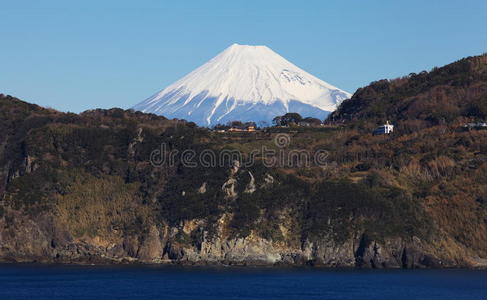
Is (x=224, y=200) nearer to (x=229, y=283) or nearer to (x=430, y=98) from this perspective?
(x=229, y=283)

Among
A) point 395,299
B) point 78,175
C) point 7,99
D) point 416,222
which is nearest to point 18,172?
point 78,175

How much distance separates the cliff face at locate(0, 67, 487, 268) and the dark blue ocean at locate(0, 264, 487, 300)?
547 centimetres

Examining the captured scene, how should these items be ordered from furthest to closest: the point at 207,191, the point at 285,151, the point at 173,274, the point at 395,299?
the point at 285,151 < the point at 207,191 < the point at 173,274 < the point at 395,299

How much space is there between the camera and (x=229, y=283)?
10681cm

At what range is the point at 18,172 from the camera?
143 meters

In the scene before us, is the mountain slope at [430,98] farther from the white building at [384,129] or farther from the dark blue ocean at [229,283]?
the dark blue ocean at [229,283]

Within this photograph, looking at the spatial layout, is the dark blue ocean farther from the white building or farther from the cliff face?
the white building

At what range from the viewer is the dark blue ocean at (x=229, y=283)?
3839 inches

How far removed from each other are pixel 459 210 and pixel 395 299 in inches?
1420

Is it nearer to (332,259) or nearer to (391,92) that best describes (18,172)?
(332,259)

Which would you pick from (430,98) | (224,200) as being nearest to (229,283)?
(224,200)

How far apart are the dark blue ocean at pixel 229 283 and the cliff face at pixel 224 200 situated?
5466 millimetres

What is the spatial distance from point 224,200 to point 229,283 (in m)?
26.8

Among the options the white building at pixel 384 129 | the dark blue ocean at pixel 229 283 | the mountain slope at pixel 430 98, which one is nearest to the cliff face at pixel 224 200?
the dark blue ocean at pixel 229 283
